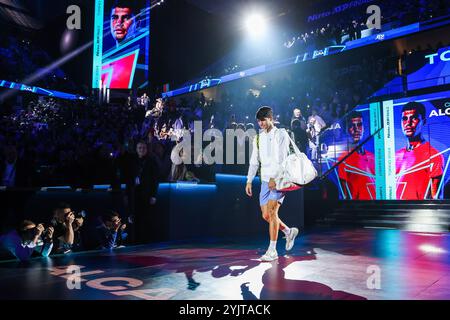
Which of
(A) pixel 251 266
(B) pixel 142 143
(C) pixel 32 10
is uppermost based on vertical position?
(C) pixel 32 10

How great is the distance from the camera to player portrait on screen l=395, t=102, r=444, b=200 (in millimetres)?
10344

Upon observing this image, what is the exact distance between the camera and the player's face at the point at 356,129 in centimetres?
1168

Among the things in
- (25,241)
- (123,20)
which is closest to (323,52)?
(25,241)

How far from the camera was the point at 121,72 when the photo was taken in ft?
74.7

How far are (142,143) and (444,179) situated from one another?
898 centimetres

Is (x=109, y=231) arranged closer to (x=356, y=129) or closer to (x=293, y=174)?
(x=293, y=174)

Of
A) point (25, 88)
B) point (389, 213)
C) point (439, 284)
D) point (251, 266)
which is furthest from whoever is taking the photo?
point (25, 88)

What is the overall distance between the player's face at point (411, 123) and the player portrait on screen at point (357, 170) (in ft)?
4.16

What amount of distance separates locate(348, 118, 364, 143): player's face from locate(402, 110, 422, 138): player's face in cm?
132

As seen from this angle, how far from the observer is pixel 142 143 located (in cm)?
634

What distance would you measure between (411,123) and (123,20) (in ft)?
64.3

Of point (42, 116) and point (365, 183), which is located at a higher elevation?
point (42, 116)
